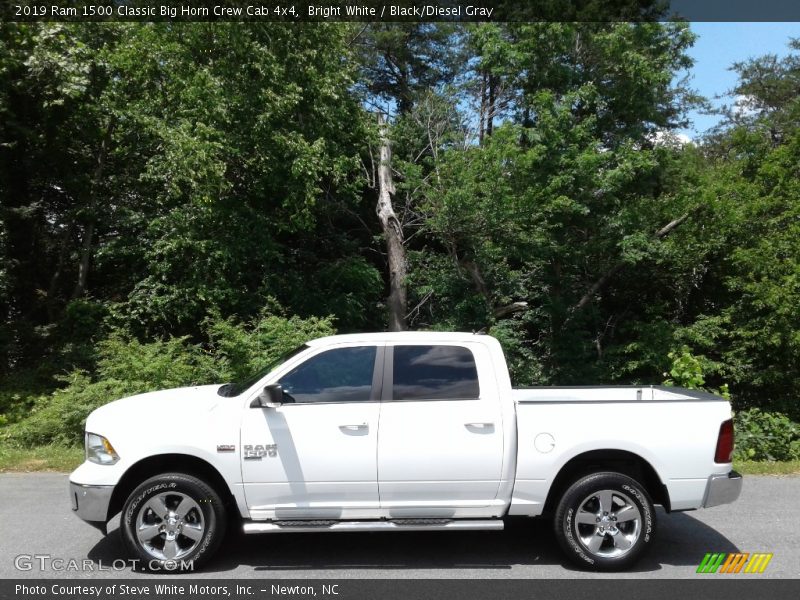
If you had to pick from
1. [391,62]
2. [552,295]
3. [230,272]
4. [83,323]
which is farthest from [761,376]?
[83,323]

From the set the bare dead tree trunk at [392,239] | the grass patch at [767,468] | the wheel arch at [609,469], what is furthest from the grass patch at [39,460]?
the bare dead tree trunk at [392,239]

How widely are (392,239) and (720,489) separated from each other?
14508 mm

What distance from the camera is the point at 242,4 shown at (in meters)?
15.3

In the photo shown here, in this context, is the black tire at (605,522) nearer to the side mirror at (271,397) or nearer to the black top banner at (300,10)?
the side mirror at (271,397)

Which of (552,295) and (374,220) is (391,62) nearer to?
(374,220)

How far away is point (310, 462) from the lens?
5.46 meters

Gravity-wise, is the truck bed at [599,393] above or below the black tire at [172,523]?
above

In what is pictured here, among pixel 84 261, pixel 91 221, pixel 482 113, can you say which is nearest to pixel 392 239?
pixel 482 113

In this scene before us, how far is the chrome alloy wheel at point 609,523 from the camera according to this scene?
217 inches

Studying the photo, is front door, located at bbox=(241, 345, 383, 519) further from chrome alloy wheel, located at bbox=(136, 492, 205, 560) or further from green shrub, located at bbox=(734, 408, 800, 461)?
green shrub, located at bbox=(734, 408, 800, 461)

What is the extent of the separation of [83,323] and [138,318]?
4.49 feet

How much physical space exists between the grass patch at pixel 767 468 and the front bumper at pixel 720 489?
3.80 metres

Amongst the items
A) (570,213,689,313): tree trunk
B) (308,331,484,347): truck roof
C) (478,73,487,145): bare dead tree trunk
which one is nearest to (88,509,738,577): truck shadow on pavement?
(308,331,484,347): truck roof

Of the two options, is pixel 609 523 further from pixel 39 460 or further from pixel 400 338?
pixel 39 460
